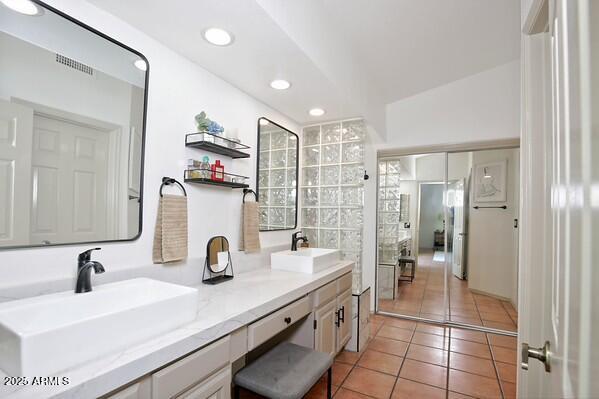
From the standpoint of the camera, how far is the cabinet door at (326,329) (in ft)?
6.81

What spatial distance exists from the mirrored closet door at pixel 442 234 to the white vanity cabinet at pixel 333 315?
115 centimetres

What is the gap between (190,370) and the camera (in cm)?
109

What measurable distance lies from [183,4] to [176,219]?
110 centimetres

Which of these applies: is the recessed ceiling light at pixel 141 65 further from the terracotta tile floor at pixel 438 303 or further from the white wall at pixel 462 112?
the terracotta tile floor at pixel 438 303

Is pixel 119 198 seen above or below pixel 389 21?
below

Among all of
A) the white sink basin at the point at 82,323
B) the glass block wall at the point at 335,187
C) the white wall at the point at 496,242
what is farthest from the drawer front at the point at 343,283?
the white wall at the point at 496,242

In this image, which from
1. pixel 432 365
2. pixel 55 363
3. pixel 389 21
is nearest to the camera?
pixel 55 363

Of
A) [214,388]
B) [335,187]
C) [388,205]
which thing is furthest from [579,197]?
[388,205]

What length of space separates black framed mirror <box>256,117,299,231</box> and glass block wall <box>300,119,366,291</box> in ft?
0.55

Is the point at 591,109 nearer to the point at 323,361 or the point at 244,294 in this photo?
the point at 244,294

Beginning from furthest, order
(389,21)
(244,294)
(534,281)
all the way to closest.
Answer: (389,21) < (244,294) < (534,281)

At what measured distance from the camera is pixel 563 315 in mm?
461

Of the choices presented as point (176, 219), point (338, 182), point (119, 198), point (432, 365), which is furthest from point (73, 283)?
point (432, 365)

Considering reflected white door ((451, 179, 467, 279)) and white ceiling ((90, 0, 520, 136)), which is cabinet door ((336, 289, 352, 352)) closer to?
white ceiling ((90, 0, 520, 136))
